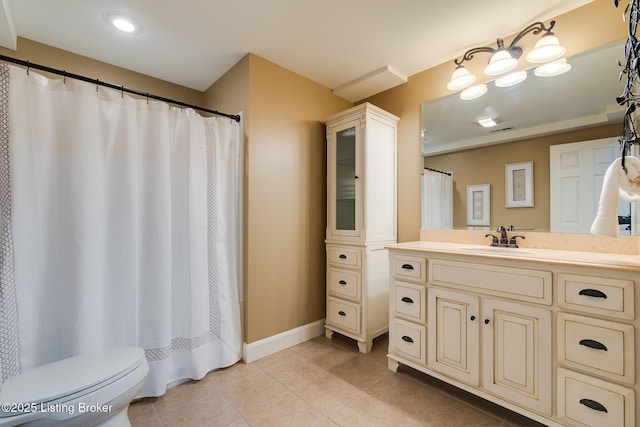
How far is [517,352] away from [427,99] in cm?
199

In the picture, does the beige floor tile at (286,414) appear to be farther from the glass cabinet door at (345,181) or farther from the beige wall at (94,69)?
the beige wall at (94,69)

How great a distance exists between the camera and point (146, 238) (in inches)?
70.5

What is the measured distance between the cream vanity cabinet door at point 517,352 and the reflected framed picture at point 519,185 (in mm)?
806

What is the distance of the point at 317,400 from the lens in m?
1.68

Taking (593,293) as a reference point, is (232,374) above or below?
below

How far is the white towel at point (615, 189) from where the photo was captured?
4.05 ft

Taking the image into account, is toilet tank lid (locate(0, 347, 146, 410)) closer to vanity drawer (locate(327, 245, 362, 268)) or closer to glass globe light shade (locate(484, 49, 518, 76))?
vanity drawer (locate(327, 245, 362, 268))

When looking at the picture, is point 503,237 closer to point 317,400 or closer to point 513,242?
point 513,242

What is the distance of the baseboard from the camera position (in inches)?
84.8

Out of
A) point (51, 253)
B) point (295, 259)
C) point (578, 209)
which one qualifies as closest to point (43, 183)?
point (51, 253)

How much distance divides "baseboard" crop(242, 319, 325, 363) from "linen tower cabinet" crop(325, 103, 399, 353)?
0.42 feet

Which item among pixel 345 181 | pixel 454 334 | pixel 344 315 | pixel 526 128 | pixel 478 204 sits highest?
pixel 526 128

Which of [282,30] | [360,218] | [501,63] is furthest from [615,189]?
[282,30]

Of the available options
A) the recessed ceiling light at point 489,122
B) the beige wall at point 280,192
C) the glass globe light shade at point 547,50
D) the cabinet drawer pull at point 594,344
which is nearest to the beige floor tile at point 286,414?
the beige wall at point 280,192
